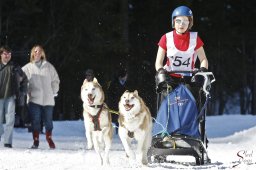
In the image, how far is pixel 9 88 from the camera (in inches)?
436

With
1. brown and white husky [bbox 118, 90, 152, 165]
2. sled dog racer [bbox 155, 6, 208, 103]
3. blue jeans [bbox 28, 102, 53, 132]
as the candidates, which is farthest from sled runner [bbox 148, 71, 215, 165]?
blue jeans [bbox 28, 102, 53, 132]

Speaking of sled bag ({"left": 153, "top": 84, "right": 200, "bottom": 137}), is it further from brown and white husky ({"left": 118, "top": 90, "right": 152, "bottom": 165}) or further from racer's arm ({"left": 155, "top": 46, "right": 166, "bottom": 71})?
racer's arm ({"left": 155, "top": 46, "right": 166, "bottom": 71})

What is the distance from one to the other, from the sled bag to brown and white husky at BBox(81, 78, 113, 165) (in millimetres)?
659

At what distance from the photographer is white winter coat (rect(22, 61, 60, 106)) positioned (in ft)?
36.8

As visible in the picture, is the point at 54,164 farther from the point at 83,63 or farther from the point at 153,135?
the point at 83,63

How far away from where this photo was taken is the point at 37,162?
7930mm

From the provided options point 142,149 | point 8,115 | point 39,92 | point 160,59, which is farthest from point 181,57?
point 8,115

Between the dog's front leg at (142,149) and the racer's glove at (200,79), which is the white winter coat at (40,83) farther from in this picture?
the racer's glove at (200,79)

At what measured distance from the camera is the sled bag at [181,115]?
730cm

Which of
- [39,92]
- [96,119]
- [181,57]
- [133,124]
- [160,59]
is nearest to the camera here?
[133,124]

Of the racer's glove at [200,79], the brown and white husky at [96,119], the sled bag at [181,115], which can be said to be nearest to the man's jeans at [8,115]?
the brown and white husky at [96,119]

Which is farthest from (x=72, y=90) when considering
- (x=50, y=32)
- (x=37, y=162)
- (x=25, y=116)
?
(x=37, y=162)

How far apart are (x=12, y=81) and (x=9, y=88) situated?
0.18 m

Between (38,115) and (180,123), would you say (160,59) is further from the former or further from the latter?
(38,115)
